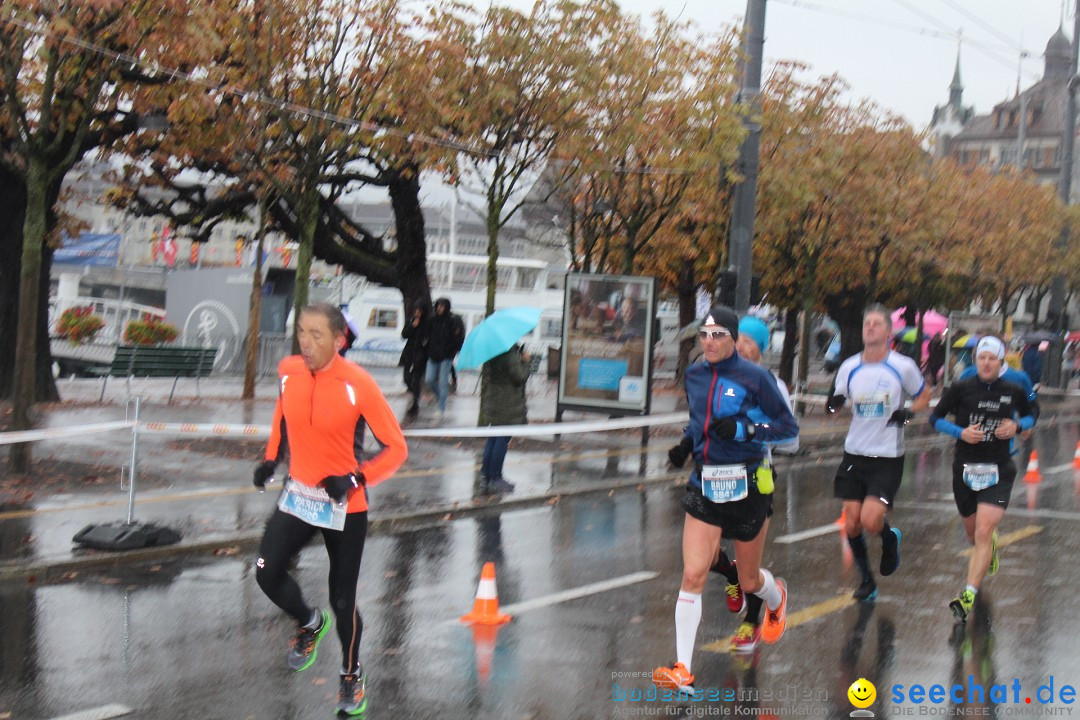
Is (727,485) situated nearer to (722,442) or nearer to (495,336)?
(722,442)

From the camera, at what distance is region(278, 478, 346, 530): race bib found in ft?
19.3

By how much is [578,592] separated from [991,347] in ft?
10.3

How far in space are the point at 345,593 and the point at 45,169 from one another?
8226 millimetres

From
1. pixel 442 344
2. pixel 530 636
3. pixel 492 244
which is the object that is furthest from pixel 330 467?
pixel 442 344

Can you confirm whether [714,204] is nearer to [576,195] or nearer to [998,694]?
[576,195]

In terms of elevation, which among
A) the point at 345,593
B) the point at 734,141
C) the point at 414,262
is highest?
the point at 734,141

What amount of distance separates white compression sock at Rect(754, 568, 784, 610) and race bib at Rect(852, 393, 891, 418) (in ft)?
5.58

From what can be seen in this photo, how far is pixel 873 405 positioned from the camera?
8.56m

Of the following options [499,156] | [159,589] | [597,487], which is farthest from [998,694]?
[499,156]

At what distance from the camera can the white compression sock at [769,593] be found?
23.6 feet

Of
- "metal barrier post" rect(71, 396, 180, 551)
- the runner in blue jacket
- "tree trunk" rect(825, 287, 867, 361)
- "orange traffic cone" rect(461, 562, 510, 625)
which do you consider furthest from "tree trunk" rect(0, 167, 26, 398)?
"tree trunk" rect(825, 287, 867, 361)

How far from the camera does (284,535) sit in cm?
593

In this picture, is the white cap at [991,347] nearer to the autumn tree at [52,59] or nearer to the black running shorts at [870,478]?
the black running shorts at [870,478]

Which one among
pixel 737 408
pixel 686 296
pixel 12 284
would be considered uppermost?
pixel 686 296
